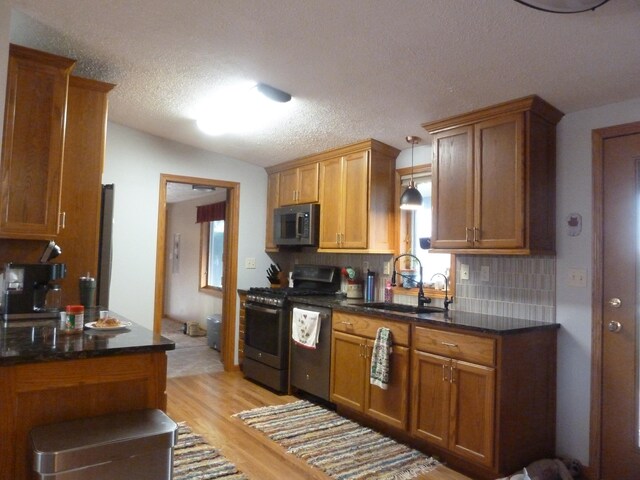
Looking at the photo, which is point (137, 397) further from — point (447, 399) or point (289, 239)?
point (289, 239)

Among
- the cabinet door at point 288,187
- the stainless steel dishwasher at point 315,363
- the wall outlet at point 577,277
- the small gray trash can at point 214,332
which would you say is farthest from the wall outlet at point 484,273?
the small gray trash can at point 214,332

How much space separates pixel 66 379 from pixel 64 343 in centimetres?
18

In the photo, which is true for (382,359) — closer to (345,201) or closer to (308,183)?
(345,201)

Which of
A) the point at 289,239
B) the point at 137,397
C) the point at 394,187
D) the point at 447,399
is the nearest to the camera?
the point at 137,397

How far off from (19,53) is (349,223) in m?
2.55

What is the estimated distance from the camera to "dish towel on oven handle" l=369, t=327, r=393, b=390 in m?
2.99

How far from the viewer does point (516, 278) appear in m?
2.97

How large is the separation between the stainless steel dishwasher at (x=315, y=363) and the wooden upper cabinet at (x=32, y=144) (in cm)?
199

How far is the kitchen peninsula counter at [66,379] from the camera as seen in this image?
65.9 inches

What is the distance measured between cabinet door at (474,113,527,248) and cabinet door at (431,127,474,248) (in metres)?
0.06

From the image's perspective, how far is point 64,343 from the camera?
1883 mm

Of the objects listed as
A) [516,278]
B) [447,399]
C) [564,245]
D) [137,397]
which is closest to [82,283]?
[137,397]

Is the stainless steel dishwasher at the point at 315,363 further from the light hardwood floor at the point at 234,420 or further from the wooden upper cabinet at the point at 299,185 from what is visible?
the wooden upper cabinet at the point at 299,185

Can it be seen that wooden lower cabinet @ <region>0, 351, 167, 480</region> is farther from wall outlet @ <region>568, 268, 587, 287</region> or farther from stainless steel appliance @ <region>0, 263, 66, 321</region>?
wall outlet @ <region>568, 268, 587, 287</region>
